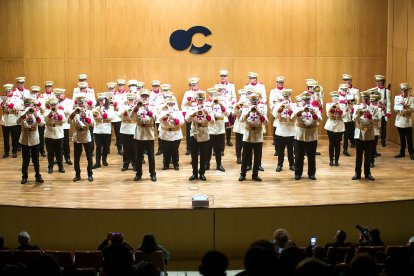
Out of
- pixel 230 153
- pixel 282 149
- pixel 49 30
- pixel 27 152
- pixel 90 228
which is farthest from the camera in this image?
→ pixel 49 30

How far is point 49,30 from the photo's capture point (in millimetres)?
20781

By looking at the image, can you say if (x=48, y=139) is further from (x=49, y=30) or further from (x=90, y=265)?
(x=90, y=265)

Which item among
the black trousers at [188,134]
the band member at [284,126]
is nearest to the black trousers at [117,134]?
the black trousers at [188,134]

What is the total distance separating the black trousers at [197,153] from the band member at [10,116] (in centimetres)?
458

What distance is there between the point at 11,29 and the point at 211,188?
25.4ft

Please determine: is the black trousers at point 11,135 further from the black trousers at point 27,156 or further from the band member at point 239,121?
the band member at point 239,121

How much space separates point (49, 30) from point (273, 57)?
18.5ft

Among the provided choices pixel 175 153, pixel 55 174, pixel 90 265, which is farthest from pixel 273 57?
pixel 90 265

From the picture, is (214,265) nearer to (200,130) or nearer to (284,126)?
(200,130)

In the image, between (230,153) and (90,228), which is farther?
(230,153)

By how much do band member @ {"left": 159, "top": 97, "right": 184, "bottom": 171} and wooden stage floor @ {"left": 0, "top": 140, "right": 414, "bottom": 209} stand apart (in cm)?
51

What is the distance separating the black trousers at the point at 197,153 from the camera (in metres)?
16.6

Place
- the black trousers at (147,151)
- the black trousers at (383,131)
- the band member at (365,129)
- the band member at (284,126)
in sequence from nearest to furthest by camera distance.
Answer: the band member at (365,129)
the black trousers at (147,151)
the band member at (284,126)
the black trousers at (383,131)

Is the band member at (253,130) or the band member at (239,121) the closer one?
the band member at (253,130)
